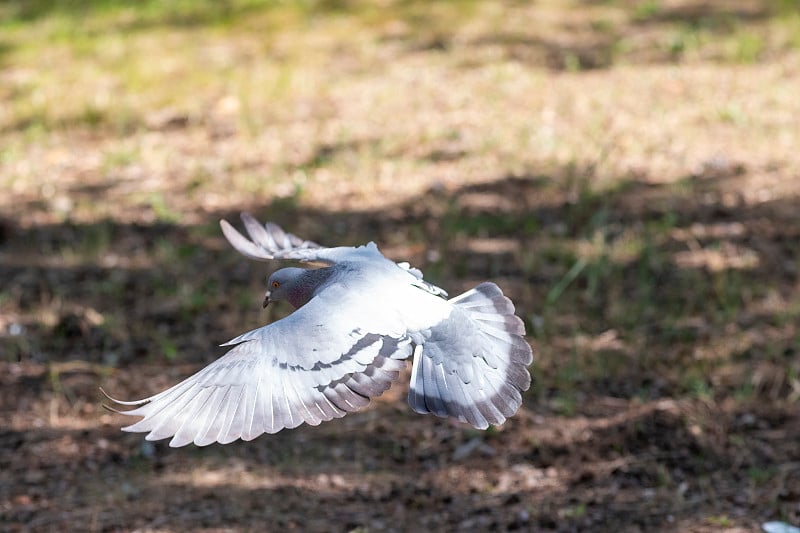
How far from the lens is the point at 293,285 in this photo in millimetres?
4141

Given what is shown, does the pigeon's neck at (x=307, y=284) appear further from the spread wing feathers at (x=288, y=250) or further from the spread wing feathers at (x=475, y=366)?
the spread wing feathers at (x=475, y=366)

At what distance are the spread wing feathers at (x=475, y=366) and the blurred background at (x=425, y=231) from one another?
88cm

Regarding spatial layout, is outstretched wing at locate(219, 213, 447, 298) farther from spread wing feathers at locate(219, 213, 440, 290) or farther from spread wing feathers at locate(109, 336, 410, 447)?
spread wing feathers at locate(109, 336, 410, 447)

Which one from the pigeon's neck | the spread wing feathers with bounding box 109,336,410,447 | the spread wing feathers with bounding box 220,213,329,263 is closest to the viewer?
the spread wing feathers with bounding box 109,336,410,447

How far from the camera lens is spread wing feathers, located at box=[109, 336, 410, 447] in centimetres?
313

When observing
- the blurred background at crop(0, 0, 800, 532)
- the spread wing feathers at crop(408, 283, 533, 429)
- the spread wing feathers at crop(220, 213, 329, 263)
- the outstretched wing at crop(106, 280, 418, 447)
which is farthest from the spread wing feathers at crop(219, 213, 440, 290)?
the blurred background at crop(0, 0, 800, 532)

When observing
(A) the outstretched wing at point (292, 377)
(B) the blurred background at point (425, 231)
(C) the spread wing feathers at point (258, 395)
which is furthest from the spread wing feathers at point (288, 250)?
(B) the blurred background at point (425, 231)

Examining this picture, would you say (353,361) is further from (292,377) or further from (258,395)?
(258,395)

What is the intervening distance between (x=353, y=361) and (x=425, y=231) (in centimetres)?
332

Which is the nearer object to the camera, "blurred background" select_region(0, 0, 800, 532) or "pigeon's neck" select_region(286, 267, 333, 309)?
"pigeon's neck" select_region(286, 267, 333, 309)

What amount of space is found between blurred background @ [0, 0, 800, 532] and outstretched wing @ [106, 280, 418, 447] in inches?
42.2

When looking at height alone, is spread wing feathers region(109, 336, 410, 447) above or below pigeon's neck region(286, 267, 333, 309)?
below

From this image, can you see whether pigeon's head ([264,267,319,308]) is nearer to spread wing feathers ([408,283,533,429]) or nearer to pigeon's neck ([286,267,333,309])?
pigeon's neck ([286,267,333,309])

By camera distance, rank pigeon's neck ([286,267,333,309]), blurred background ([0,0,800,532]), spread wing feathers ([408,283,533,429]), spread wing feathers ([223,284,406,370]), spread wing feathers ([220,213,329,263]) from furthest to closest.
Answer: blurred background ([0,0,800,532]), spread wing feathers ([220,213,329,263]), pigeon's neck ([286,267,333,309]), spread wing feathers ([408,283,533,429]), spread wing feathers ([223,284,406,370])
